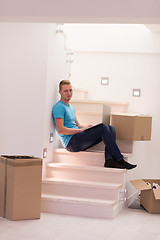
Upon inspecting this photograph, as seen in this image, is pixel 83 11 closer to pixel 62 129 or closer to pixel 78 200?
pixel 62 129

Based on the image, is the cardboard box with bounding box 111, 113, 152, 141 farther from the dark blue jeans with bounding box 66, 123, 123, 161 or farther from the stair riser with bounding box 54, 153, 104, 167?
the stair riser with bounding box 54, 153, 104, 167

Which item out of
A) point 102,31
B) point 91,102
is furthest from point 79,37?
point 91,102

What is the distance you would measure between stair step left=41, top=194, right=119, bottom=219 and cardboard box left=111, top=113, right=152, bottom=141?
97cm

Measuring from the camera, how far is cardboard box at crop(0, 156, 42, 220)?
4031 mm

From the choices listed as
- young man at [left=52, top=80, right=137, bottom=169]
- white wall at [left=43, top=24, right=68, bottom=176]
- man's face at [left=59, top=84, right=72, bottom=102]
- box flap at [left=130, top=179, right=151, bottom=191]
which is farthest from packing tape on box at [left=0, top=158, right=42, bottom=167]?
box flap at [left=130, top=179, right=151, bottom=191]

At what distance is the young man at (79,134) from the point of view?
4824mm

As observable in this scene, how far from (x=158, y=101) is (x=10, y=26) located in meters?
2.58

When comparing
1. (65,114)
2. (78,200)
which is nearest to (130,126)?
(65,114)

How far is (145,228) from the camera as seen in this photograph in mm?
4066

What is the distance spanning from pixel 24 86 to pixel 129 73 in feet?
6.99

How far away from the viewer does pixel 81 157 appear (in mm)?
5086

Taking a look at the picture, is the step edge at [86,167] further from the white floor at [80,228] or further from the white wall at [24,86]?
the white floor at [80,228]

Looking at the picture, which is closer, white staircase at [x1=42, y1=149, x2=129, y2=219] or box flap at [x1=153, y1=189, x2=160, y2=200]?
white staircase at [x1=42, y1=149, x2=129, y2=219]

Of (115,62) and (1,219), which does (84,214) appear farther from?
(115,62)
